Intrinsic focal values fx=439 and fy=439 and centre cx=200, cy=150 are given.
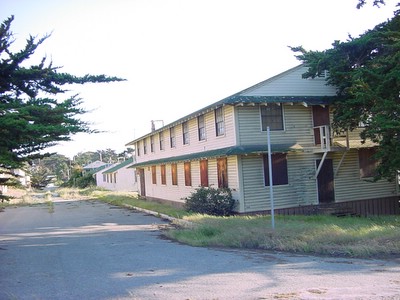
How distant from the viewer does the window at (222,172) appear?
64.9 feet

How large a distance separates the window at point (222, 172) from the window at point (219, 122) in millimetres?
1281

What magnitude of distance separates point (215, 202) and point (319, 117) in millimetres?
6351

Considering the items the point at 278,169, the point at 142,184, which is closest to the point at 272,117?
the point at 278,169

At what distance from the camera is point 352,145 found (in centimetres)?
1977

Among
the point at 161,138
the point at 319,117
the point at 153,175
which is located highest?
the point at 161,138

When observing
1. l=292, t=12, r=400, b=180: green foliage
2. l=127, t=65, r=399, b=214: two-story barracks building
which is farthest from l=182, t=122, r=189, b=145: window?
l=292, t=12, r=400, b=180: green foliage

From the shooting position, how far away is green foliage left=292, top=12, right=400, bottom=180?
600 inches

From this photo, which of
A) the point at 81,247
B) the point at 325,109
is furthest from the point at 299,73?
the point at 81,247

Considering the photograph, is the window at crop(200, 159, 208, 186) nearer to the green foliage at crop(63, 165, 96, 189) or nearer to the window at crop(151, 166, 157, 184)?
the window at crop(151, 166, 157, 184)

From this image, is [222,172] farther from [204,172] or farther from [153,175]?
[153,175]

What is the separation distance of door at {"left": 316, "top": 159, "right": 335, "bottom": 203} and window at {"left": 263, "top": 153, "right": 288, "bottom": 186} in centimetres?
183

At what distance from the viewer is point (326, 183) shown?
20422mm

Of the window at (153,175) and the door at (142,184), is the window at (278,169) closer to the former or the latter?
the window at (153,175)

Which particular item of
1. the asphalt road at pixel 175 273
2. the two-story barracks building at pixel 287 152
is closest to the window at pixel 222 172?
the two-story barracks building at pixel 287 152
